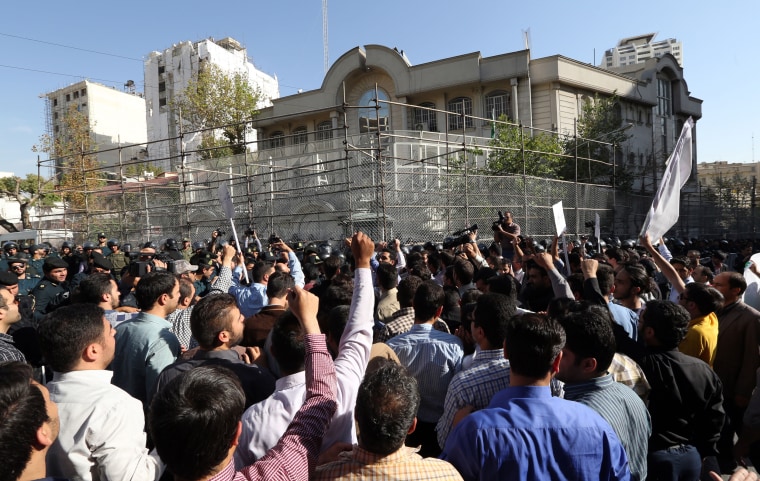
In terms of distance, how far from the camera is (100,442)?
2.06 m

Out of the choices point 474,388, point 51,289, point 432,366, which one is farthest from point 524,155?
point 474,388

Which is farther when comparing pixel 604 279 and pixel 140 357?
pixel 604 279

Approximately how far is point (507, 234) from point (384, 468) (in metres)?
6.76

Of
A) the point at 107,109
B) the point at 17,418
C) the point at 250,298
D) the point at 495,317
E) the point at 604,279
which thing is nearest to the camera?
the point at 17,418

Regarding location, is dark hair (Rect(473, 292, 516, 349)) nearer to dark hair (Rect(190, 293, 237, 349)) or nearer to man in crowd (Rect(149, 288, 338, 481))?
man in crowd (Rect(149, 288, 338, 481))

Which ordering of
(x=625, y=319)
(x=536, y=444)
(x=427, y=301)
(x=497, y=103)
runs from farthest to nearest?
(x=497, y=103)
(x=625, y=319)
(x=427, y=301)
(x=536, y=444)

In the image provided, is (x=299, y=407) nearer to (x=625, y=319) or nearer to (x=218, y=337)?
(x=218, y=337)

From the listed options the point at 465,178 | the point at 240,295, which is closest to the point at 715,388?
the point at 240,295

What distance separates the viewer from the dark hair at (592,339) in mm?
2424

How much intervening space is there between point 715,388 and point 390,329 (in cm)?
208

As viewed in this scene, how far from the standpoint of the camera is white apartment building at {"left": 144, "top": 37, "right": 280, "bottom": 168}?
63.2 meters

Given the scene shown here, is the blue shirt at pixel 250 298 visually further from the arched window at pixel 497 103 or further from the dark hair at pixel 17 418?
the arched window at pixel 497 103

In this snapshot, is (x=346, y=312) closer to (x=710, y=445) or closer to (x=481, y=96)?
(x=710, y=445)

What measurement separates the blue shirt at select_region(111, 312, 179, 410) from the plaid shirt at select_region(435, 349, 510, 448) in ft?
6.07
